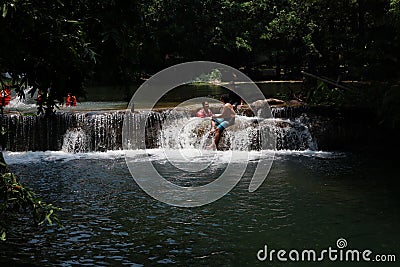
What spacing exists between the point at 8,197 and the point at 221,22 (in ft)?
126

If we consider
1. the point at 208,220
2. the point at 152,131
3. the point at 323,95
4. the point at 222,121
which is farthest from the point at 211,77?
the point at 208,220

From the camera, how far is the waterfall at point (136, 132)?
18594mm

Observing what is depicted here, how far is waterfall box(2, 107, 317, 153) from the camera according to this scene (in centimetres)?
1859

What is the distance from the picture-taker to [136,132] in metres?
19.2

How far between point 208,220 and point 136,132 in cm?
943

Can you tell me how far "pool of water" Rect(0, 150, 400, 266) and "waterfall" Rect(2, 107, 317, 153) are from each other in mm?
3484

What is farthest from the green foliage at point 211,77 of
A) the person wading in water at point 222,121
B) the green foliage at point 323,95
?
the person wading in water at point 222,121

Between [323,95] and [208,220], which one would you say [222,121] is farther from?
[208,220]

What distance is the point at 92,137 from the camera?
1892cm

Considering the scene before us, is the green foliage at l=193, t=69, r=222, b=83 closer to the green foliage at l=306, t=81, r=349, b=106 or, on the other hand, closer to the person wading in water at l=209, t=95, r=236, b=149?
the green foliage at l=306, t=81, r=349, b=106

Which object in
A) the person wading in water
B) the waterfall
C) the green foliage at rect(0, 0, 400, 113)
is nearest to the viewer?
the green foliage at rect(0, 0, 400, 113)

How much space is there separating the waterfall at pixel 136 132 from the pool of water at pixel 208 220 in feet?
11.4

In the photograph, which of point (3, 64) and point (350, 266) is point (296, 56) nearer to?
point (350, 266)

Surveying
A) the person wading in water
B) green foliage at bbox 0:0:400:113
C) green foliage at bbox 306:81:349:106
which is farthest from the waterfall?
green foliage at bbox 0:0:400:113
